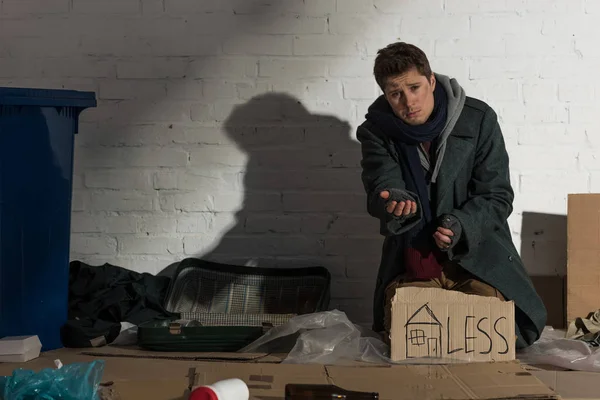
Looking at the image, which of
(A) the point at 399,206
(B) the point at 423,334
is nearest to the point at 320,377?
(B) the point at 423,334

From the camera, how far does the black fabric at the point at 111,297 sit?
3.93m

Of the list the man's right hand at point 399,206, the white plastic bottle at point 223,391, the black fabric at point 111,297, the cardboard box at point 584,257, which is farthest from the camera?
the cardboard box at point 584,257

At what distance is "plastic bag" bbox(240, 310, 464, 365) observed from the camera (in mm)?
3428

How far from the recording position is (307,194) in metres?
4.40

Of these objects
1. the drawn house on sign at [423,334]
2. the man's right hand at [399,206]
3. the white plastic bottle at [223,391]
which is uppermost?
the man's right hand at [399,206]

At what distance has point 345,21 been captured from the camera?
430 cm

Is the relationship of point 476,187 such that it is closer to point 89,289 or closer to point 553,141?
point 553,141

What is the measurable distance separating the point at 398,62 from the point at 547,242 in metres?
1.36

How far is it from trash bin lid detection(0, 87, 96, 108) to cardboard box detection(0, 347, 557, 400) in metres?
1.00

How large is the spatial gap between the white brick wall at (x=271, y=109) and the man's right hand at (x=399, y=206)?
89cm

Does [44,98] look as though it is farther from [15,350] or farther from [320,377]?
[320,377]

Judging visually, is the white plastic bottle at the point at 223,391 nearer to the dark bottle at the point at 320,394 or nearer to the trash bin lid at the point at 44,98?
the dark bottle at the point at 320,394

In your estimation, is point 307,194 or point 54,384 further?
point 307,194

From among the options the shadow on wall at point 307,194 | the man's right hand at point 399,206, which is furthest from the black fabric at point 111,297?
the man's right hand at point 399,206
